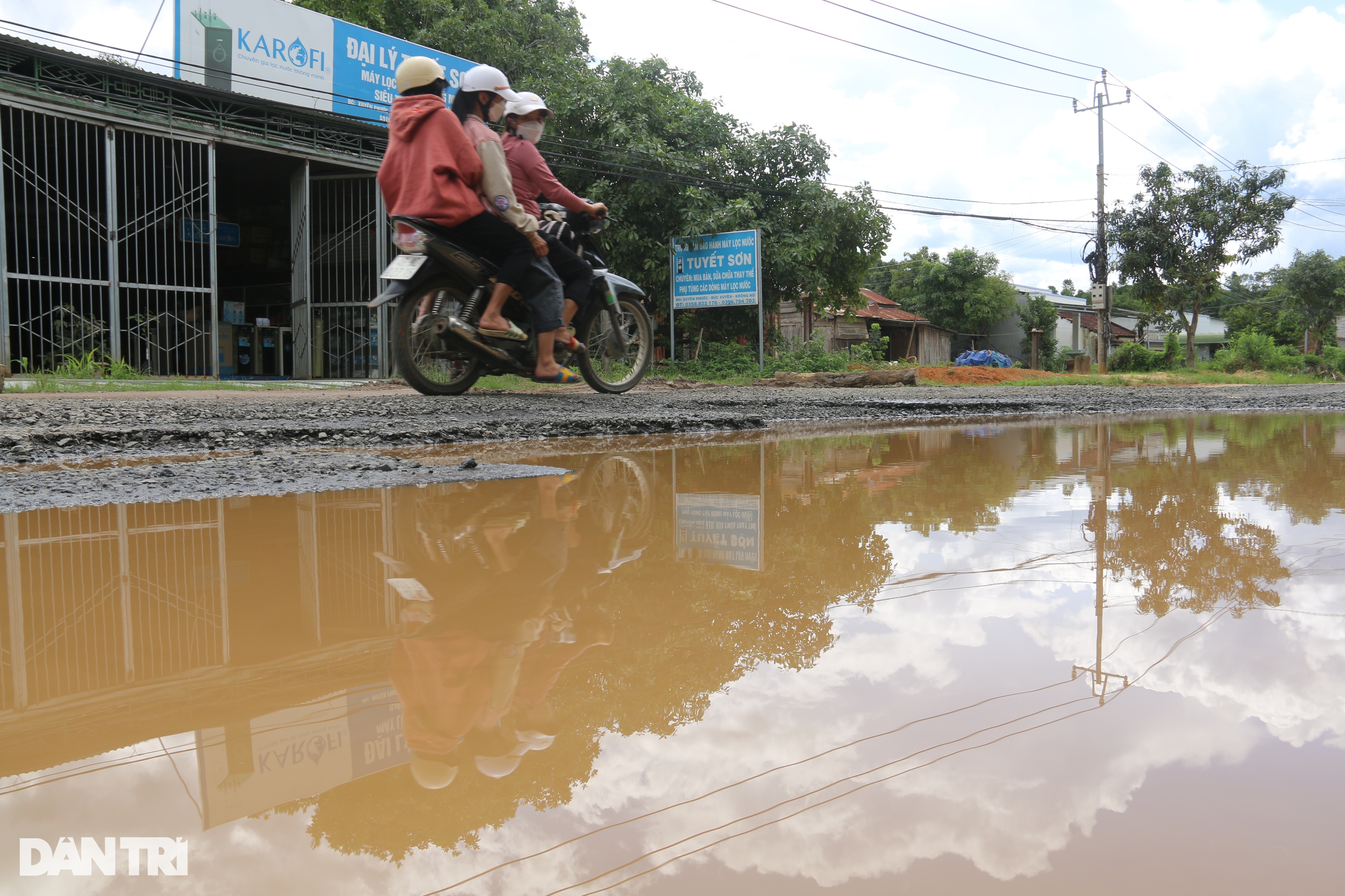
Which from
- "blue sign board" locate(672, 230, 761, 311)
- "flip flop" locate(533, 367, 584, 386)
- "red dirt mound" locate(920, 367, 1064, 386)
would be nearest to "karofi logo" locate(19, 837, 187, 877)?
"flip flop" locate(533, 367, 584, 386)

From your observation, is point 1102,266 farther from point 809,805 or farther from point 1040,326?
point 809,805

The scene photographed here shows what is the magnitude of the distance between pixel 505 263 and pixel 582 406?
39.0 inches

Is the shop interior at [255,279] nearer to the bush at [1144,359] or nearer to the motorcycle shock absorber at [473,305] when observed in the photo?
the motorcycle shock absorber at [473,305]

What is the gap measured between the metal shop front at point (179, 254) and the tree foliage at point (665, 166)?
4090mm

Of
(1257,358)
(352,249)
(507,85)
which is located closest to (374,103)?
(352,249)

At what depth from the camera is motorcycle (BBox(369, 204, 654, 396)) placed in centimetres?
487

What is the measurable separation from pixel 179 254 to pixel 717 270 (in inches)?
386

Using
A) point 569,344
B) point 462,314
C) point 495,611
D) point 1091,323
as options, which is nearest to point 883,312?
point 1091,323

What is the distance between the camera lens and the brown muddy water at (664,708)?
72 centimetres

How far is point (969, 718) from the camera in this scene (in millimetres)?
964

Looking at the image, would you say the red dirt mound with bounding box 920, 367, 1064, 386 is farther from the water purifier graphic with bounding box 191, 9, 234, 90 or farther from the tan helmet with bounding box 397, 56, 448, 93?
the tan helmet with bounding box 397, 56, 448, 93

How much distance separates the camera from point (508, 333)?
5137 millimetres

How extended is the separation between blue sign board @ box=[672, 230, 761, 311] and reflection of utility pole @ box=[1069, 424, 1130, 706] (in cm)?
1114

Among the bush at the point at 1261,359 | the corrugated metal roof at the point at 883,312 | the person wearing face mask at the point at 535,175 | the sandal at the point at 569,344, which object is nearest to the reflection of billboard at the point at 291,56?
the person wearing face mask at the point at 535,175
